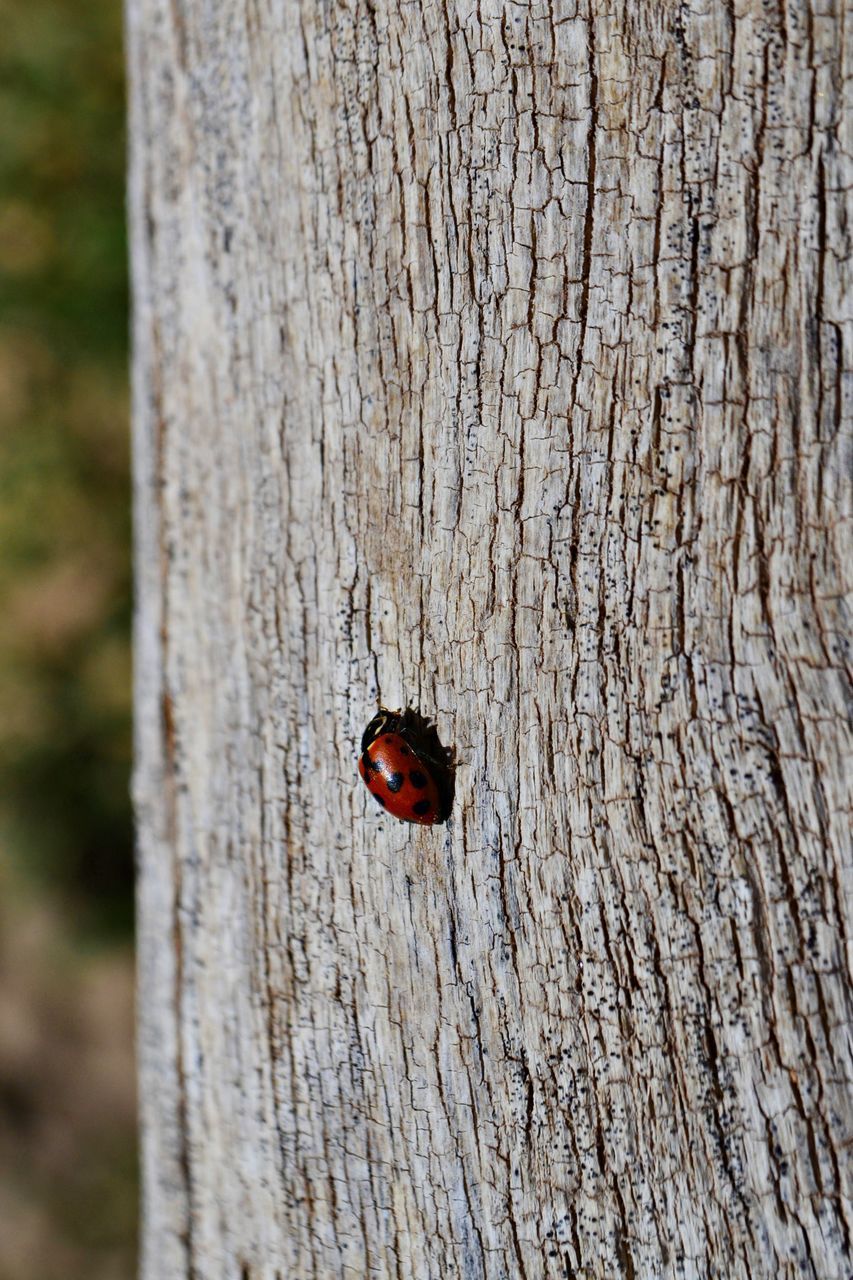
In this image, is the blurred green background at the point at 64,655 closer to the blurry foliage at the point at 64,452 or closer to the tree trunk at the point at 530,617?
the blurry foliage at the point at 64,452

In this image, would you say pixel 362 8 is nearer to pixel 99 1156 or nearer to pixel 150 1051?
pixel 150 1051

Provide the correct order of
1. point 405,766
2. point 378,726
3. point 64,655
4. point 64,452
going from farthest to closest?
point 64,655, point 64,452, point 378,726, point 405,766

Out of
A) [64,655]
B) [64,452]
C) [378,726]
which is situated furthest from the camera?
[64,655]

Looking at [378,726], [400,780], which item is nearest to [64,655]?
[378,726]

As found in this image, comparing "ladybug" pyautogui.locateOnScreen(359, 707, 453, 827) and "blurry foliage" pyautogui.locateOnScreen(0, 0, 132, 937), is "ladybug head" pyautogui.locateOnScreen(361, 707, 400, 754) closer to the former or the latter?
"ladybug" pyautogui.locateOnScreen(359, 707, 453, 827)

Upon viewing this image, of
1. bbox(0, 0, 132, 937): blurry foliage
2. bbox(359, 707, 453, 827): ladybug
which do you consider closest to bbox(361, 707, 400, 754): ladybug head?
bbox(359, 707, 453, 827): ladybug

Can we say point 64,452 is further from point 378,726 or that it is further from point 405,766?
point 405,766
